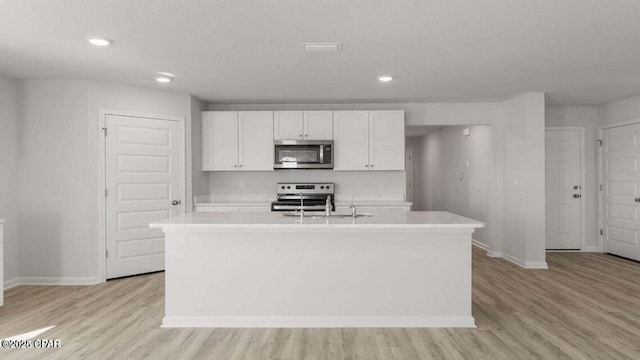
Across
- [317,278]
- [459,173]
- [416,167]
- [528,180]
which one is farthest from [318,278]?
[416,167]

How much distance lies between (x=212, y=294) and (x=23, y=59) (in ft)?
9.13

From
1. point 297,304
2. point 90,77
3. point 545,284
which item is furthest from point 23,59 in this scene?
point 545,284

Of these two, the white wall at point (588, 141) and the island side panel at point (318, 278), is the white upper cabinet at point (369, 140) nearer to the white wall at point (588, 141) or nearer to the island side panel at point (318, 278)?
the island side panel at point (318, 278)

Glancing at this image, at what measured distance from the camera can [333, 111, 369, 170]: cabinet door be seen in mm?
5422

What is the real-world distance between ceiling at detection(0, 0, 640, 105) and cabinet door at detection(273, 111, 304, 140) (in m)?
0.44

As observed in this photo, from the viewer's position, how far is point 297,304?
309cm

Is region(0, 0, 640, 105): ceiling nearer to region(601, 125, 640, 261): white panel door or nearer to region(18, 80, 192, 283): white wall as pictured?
region(18, 80, 192, 283): white wall

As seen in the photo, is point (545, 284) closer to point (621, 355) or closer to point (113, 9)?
point (621, 355)

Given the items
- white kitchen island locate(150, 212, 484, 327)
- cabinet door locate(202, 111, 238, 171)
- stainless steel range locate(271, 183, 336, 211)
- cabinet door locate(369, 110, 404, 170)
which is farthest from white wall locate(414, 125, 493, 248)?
cabinet door locate(202, 111, 238, 171)

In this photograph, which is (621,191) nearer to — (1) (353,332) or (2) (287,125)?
(2) (287,125)

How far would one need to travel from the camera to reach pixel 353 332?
116 inches

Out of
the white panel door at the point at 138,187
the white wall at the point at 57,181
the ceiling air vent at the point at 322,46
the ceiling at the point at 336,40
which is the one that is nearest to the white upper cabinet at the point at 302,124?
the ceiling at the point at 336,40

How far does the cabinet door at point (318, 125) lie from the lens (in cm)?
541

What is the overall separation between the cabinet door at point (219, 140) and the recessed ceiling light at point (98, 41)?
7.31ft
